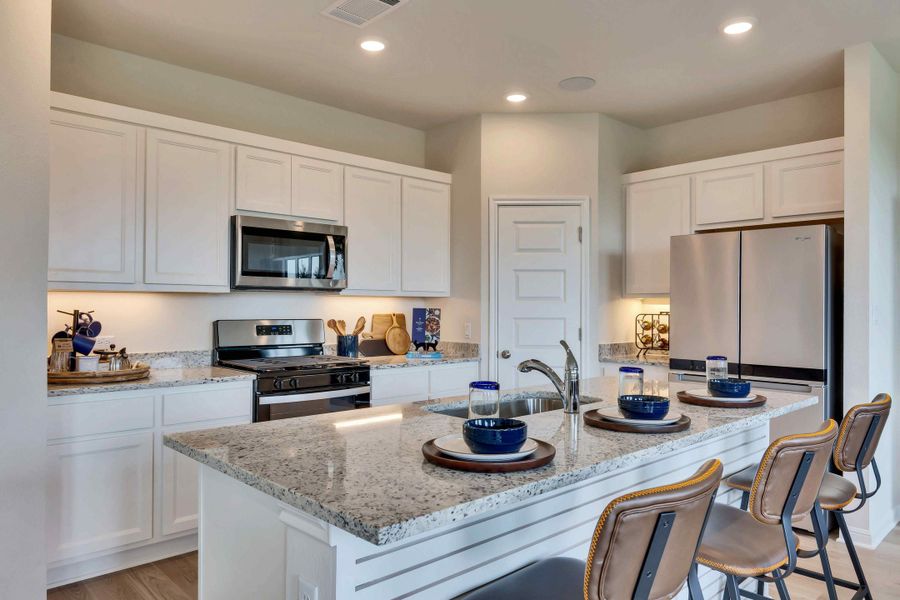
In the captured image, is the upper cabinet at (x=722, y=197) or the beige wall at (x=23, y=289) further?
the upper cabinet at (x=722, y=197)

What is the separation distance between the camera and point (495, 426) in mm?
1463

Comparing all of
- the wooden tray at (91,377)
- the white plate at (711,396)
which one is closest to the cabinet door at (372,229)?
the wooden tray at (91,377)

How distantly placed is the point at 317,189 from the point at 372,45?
3.17 ft

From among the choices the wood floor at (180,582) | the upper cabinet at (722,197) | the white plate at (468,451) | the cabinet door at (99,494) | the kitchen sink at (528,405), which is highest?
the upper cabinet at (722,197)

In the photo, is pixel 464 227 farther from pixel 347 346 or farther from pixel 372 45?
pixel 372 45

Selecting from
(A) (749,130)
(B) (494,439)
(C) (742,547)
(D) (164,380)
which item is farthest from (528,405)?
(A) (749,130)

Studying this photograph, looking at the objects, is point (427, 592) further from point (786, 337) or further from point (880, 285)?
point (880, 285)

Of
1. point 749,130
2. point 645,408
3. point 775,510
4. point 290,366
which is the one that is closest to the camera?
point 775,510

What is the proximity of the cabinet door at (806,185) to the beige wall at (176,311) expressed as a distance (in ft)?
9.61

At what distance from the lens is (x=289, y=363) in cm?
354

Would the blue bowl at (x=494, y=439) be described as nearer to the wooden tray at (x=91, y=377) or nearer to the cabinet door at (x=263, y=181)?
the wooden tray at (x=91, y=377)

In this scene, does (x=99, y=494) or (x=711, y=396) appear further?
(x=99, y=494)

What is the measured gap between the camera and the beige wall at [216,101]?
10.6 ft

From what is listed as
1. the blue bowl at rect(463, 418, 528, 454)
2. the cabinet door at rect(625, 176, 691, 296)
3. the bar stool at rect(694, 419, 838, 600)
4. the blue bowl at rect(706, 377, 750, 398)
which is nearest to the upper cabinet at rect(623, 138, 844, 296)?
the cabinet door at rect(625, 176, 691, 296)
